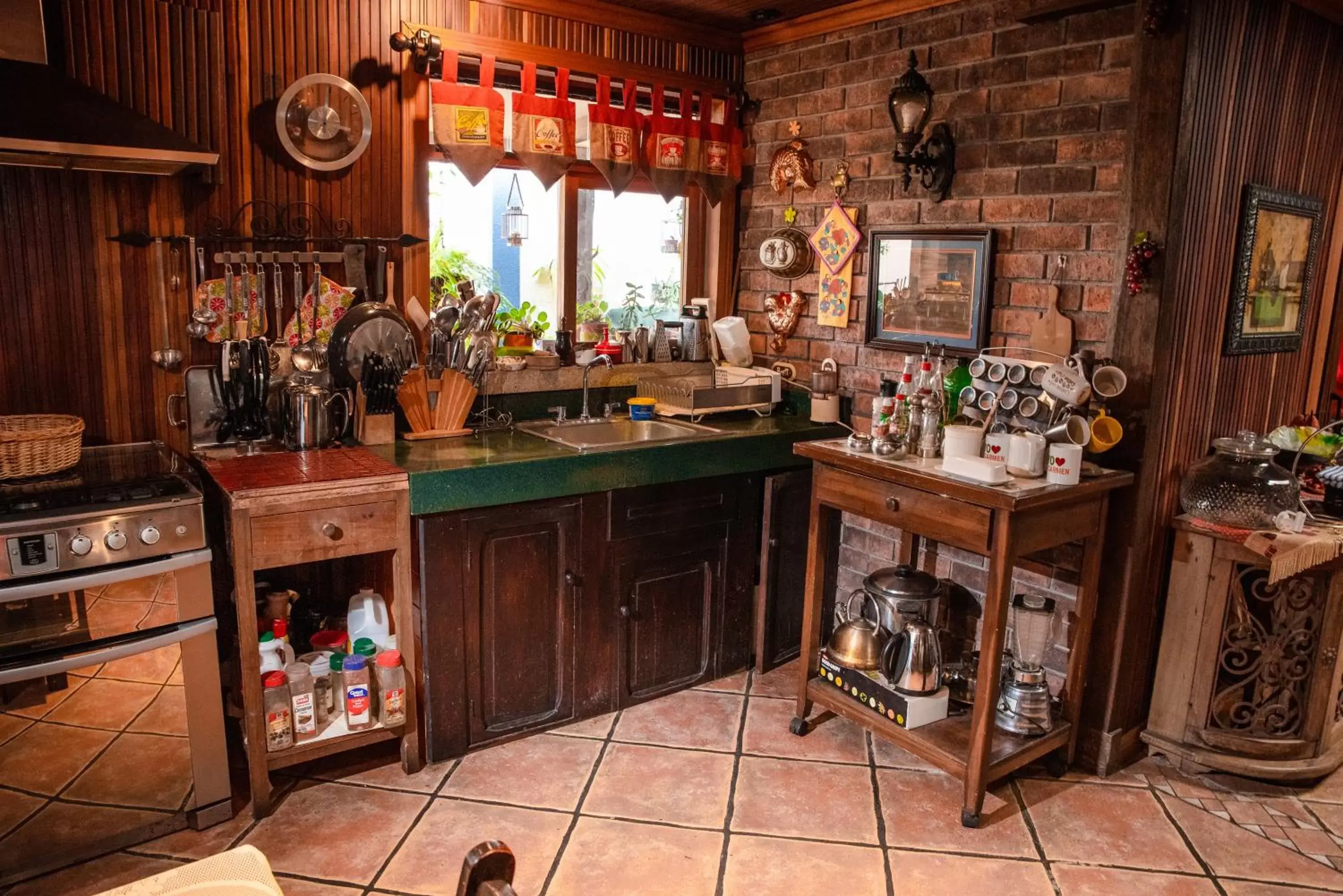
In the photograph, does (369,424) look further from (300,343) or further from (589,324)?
(589,324)

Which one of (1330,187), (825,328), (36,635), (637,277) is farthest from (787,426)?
(36,635)

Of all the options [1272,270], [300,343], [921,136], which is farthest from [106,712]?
[1272,270]

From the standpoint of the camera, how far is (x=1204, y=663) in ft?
9.19

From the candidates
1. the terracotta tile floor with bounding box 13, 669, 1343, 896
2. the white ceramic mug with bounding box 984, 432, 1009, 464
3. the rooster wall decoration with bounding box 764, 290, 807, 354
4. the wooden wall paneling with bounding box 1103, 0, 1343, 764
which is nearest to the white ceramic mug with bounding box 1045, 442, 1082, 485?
the white ceramic mug with bounding box 984, 432, 1009, 464

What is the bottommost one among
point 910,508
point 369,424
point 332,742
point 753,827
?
point 753,827

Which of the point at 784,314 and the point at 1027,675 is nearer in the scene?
the point at 1027,675

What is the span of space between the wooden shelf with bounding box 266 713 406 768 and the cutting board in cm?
223

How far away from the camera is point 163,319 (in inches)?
110

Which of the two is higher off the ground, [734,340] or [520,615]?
[734,340]

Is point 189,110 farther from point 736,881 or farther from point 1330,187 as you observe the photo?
point 1330,187

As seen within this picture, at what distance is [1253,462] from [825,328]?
1.53 meters

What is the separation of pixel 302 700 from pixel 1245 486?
2.73 m

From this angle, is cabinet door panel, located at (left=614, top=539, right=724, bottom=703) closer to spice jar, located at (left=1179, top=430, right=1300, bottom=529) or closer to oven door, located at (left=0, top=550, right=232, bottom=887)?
oven door, located at (left=0, top=550, right=232, bottom=887)

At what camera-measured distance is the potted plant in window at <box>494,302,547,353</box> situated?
3.48 metres
